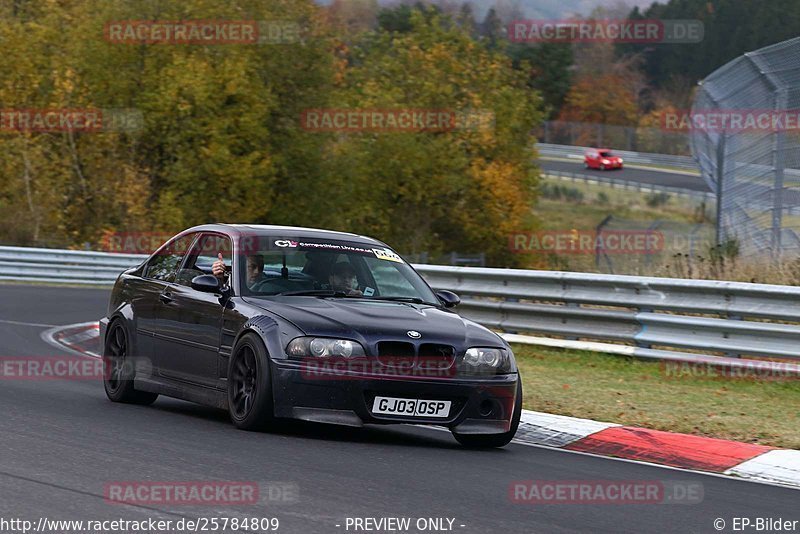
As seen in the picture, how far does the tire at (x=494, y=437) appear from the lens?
8914 millimetres

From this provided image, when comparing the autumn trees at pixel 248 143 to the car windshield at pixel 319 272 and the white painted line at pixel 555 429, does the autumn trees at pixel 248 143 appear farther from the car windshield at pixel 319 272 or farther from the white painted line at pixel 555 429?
the white painted line at pixel 555 429

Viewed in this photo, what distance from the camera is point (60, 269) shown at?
3083cm

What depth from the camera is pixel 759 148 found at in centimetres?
1700

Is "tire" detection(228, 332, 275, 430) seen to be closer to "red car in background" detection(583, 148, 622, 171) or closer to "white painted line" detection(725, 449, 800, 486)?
"white painted line" detection(725, 449, 800, 486)

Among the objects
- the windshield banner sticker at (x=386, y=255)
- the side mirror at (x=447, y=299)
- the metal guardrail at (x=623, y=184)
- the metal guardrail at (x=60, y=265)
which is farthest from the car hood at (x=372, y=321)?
the metal guardrail at (x=623, y=184)

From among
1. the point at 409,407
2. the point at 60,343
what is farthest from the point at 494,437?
the point at 60,343

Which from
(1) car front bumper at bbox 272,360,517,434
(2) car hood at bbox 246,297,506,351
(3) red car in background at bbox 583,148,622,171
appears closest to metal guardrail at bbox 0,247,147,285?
(2) car hood at bbox 246,297,506,351

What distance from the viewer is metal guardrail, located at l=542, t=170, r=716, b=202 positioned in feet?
216

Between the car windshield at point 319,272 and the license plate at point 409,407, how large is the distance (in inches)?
47.9

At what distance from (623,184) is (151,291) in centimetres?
6297

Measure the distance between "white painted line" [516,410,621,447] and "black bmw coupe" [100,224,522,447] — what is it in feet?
2.09

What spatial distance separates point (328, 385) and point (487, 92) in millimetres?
45034

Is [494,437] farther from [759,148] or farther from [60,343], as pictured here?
[759,148]

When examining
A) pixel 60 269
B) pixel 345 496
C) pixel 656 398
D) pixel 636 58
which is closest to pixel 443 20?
pixel 60 269
